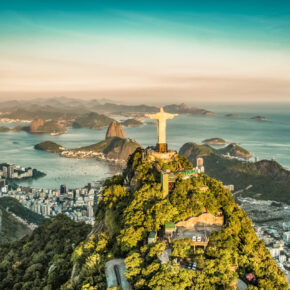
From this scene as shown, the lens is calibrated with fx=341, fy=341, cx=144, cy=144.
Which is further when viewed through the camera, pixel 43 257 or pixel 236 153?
pixel 236 153

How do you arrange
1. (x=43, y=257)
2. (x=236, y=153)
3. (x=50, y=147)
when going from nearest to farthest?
(x=43, y=257)
(x=236, y=153)
(x=50, y=147)

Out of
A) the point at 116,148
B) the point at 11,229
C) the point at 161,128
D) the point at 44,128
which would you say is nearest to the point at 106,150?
the point at 116,148

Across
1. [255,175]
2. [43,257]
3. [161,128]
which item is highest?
[161,128]

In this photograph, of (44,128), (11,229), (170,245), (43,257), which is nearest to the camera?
(170,245)

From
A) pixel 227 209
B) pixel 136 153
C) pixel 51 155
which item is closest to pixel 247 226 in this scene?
pixel 227 209

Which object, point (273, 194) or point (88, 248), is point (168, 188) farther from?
point (273, 194)

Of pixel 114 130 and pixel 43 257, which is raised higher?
pixel 114 130

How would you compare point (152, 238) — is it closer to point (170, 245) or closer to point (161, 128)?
point (170, 245)

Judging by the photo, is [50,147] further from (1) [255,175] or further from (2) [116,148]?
(1) [255,175]

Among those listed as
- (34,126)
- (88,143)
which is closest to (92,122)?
(34,126)
